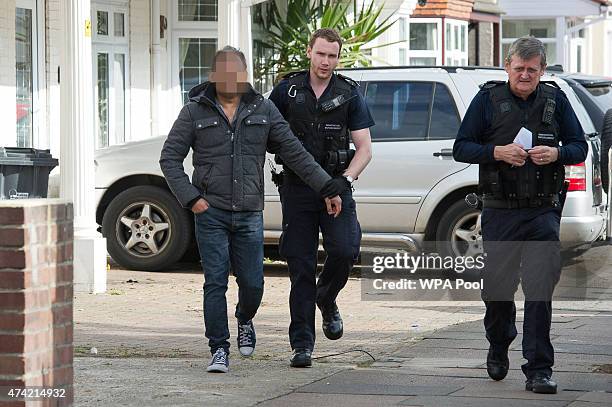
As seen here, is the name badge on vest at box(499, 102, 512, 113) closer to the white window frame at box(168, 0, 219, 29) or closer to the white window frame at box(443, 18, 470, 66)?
the white window frame at box(168, 0, 219, 29)

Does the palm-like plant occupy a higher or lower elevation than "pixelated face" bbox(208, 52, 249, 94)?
higher

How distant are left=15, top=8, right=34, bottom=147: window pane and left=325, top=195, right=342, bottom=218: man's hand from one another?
25.9 ft

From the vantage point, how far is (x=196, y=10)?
19.0 metres

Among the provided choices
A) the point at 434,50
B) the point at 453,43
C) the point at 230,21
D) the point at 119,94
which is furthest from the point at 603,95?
the point at 453,43

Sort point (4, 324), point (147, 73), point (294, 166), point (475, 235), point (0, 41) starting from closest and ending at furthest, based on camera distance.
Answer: point (4, 324) → point (294, 166) → point (475, 235) → point (0, 41) → point (147, 73)

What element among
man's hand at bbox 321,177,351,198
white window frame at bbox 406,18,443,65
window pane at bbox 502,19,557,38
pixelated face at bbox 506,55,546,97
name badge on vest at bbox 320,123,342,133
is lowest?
man's hand at bbox 321,177,351,198

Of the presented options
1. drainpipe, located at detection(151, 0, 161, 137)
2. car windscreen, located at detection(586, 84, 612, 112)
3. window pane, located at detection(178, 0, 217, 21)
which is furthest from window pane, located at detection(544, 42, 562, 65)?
car windscreen, located at detection(586, 84, 612, 112)

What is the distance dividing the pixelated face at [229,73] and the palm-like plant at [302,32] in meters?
11.6

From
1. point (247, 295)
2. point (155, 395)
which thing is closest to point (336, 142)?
point (247, 295)

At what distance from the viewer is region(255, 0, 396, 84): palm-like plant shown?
19.4m

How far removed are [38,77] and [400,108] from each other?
15.4ft

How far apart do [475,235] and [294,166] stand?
5028 millimetres

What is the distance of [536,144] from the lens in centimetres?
710

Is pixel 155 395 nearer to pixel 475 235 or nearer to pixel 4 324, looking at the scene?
pixel 4 324
